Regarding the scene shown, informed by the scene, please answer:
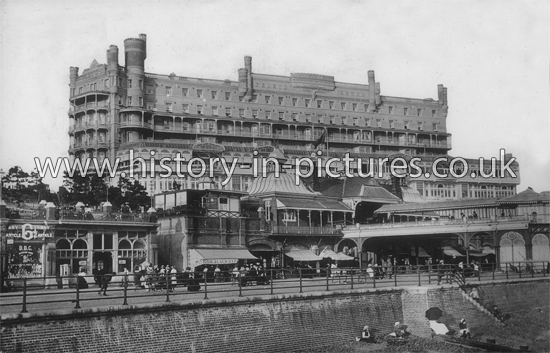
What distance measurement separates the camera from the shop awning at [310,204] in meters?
48.5

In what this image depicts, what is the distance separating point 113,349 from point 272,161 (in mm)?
36860

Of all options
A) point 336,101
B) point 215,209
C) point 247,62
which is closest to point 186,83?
point 247,62

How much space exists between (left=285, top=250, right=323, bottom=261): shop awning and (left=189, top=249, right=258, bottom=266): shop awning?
20.0 ft

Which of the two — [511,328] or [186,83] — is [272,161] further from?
[186,83]

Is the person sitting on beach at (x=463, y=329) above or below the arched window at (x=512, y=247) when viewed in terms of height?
below

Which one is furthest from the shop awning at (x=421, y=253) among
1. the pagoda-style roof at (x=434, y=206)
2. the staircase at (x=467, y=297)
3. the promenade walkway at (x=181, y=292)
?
the staircase at (x=467, y=297)

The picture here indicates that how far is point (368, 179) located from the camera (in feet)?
184

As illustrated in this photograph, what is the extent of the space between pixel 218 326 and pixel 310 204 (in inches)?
1163

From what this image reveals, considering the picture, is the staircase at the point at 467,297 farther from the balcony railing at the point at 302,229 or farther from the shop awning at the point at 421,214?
the shop awning at the point at 421,214

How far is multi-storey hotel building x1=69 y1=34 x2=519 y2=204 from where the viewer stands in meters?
78.9

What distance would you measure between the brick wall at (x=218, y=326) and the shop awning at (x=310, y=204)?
68.7ft

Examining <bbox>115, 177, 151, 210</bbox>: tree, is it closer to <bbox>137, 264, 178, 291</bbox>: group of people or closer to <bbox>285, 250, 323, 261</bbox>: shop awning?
<bbox>285, 250, 323, 261</bbox>: shop awning

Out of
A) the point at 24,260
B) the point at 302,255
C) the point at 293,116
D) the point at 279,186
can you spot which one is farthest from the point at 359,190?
the point at 293,116

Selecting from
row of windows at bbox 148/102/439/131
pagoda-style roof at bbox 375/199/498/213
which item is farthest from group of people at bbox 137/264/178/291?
row of windows at bbox 148/102/439/131
